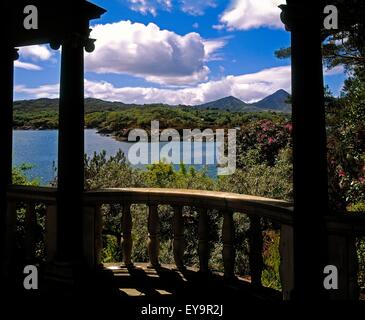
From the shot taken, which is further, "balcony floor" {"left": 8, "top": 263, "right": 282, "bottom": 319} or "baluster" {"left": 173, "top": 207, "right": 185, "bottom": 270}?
"baluster" {"left": 173, "top": 207, "right": 185, "bottom": 270}

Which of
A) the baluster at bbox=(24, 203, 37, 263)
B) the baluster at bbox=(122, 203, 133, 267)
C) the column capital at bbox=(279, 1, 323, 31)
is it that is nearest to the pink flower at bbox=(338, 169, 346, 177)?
the baluster at bbox=(122, 203, 133, 267)

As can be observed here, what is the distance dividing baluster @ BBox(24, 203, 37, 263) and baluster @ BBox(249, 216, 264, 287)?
283cm

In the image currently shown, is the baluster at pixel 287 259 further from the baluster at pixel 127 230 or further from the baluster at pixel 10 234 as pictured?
the baluster at pixel 10 234

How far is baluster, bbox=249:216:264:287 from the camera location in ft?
13.2

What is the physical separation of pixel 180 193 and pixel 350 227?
6.53ft

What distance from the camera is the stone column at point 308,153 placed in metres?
3.41

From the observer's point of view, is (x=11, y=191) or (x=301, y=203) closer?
(x=301, y=203)

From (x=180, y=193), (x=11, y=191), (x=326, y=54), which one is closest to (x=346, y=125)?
(x=326, y=54)

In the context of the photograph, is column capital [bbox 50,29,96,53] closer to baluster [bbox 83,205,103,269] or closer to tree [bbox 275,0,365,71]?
baluster [bbox 83,205,103,269]

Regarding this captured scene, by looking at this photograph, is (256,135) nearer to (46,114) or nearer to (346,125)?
(346,125)

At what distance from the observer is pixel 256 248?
13.2 feet

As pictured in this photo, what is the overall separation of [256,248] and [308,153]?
3.75 feet

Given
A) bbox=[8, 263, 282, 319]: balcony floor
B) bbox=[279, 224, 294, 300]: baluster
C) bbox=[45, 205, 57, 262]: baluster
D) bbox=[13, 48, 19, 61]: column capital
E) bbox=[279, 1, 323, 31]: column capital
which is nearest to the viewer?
bbox=[279, 1, 323, 31]: column capital

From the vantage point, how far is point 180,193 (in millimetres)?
4680
